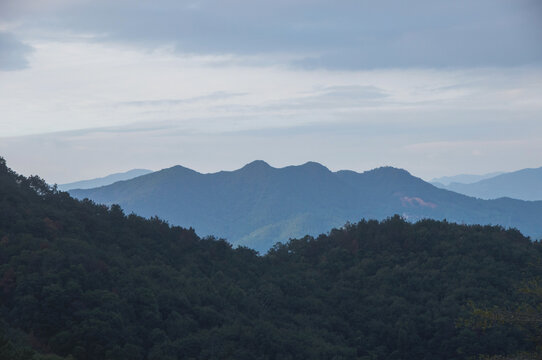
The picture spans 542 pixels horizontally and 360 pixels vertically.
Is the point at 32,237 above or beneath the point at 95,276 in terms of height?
above

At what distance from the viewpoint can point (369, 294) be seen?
166ft

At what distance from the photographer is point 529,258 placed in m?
55.3

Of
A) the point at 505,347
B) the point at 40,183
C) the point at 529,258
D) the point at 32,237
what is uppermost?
the point at 40,183

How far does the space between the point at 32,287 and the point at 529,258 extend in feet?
149

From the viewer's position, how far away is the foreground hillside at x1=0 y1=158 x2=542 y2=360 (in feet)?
109

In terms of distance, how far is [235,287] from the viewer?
46.5m

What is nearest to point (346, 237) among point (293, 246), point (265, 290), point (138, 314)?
point (293, 246)

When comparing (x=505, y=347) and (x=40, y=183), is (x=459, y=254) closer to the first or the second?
(x=505, y=347)

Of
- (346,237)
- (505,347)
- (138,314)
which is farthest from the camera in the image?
(346,237)

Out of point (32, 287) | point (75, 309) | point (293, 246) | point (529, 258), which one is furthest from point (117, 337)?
point (529, 258)

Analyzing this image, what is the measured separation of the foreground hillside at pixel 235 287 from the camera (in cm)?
3322

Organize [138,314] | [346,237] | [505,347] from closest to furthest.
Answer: [138,314]
[505,347]
[346,237]

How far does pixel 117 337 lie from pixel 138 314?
463cm

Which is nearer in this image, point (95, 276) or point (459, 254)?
point (95, 276)
